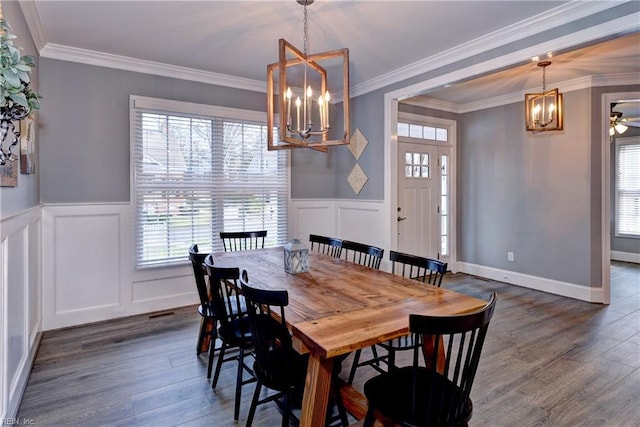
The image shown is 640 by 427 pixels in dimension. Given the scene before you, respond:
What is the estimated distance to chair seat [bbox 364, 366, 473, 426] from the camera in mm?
1320

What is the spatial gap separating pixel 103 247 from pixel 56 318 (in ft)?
2.50

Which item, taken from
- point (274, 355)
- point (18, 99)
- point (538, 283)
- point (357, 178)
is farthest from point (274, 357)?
point (538, 283)

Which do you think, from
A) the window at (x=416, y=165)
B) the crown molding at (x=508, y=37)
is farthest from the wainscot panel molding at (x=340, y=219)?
the crown molding at (x=508, y=37)

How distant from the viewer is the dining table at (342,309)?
4.63ft

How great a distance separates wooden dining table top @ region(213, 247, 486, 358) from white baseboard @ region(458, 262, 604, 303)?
10.9ft

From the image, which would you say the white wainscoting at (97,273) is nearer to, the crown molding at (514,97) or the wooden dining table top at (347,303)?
the wooden dining table top at (347,303)

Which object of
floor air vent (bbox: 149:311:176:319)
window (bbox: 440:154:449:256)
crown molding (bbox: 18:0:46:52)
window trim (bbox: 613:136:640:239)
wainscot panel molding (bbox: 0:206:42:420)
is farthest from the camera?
window trim (bbox: 613:136:640:239)

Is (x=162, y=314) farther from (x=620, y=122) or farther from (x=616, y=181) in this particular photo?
(x=616, y=181)

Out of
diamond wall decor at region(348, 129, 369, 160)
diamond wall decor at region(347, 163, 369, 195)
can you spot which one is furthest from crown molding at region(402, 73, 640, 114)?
diamond wall decor at region(347, 163, 369, 195)

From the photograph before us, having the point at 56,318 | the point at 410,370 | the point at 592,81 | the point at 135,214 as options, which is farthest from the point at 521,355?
the point at 56,318

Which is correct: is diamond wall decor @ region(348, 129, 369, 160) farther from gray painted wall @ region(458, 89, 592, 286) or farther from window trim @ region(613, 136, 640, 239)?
window trim @ region(613, 136, 640, 239)

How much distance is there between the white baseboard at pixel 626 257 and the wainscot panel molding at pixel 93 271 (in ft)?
25.2

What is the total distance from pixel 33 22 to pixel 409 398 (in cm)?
371

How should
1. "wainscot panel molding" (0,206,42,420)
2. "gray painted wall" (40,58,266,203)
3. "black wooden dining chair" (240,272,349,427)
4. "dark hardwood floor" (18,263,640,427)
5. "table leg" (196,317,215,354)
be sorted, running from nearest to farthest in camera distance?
"black wooden dining chair" (240,272,349,427) → "wainscot panel molding" (0,206,42,420) → "dark hardwood floor" (18,263,640,427) → "table leg" (196,317,215,354) → "gray painted wall" (40,58,266,203)
